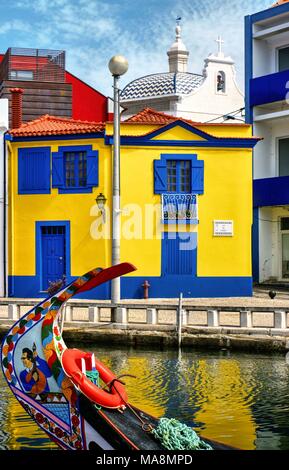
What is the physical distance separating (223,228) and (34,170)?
6546mm

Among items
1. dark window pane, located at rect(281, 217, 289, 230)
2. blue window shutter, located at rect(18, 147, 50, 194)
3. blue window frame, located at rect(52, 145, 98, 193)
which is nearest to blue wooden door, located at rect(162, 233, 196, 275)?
A: blue window frame, located at rect(52, 145, 98, 193)

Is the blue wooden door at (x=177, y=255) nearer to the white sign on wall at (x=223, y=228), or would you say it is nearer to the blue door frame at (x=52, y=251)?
the white sign on wall at (x=223, y=228)

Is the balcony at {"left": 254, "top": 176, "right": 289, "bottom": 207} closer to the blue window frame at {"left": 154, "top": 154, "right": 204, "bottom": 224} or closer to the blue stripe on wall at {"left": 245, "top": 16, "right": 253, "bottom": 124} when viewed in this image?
the blue stripe on wall at {"left": 245, "top": 16, "right": 253, "bottom": 124}

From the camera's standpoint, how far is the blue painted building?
3278 cm

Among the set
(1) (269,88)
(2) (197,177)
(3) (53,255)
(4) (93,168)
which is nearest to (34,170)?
(4) (93,168)

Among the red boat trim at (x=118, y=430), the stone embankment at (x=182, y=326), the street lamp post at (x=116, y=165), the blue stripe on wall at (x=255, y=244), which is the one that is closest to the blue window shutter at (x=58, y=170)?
the street lamp post at (x=116, y=165)

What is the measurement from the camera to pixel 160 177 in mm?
27281

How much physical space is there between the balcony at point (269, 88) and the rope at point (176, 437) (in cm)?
2355

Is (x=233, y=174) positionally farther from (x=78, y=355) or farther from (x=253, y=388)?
(x=78, y=355)

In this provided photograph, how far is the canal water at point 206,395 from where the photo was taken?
40.2ft

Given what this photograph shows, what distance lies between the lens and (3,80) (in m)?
35.7

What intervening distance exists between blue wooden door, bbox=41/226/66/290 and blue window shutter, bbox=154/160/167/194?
136 inches
